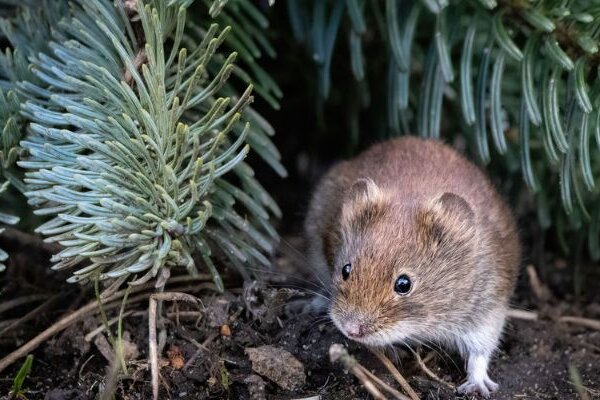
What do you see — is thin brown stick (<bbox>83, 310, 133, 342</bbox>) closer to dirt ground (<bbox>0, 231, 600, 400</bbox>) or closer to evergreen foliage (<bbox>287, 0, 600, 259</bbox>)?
dirt ground (<bbox>0, 231, 600, 400</bbox>)

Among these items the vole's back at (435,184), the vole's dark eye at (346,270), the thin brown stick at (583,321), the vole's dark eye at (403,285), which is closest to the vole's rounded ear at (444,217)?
the vole's back at (435,184)

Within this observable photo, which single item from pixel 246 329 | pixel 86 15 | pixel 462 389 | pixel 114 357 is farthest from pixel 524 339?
pixel 86 15

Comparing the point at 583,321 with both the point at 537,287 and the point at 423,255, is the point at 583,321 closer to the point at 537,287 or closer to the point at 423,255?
the point at 537,287

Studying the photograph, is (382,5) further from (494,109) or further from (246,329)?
(246,329)

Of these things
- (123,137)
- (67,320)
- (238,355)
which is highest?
(123,137)

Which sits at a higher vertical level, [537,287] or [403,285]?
[403,285]

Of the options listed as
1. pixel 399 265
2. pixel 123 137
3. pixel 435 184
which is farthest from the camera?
pixel 435 184

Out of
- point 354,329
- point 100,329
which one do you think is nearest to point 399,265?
point 354,329
